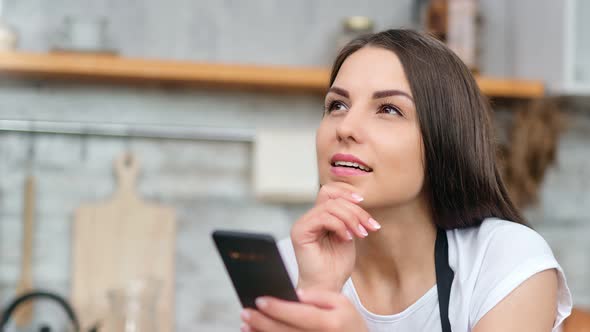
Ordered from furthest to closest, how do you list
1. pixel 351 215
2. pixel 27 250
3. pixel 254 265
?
pixel 27 250, pixel 351 215, pixel 254 265

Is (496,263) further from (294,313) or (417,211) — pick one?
(294,313)

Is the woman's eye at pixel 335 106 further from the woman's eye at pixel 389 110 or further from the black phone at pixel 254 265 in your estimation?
the black phone at pixel 254 265

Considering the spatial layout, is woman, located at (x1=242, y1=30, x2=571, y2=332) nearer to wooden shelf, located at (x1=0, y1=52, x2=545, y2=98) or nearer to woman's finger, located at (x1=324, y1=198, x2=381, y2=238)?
woman's finger, located at (x1=324, y1=198, x2=381, y2=238)

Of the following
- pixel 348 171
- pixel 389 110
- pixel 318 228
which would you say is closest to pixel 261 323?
pixel 318 228

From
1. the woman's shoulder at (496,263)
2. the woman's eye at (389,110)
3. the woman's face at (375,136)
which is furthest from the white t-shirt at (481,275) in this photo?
the woman's eye at (389,110)

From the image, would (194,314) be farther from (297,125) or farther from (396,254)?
(396,254)

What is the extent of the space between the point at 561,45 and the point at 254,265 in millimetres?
1345

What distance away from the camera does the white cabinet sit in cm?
196

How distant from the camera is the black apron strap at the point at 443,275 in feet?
3.92

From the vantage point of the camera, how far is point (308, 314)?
0.90 m

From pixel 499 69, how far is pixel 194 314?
3.47ft

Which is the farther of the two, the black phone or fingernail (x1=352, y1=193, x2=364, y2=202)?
fingernail (x1=352, y1=193, x2=364, y2=202)

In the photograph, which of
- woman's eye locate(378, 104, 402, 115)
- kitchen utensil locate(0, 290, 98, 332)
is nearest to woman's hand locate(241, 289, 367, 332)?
woman's eye locate(378, 104, 402, 115)

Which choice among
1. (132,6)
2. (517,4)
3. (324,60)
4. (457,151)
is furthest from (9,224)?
(517,4)
